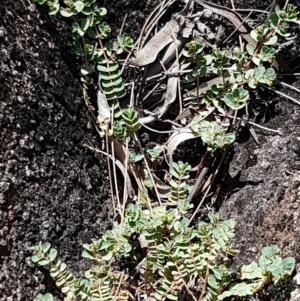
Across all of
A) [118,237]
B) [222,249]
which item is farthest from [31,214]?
[222,249]

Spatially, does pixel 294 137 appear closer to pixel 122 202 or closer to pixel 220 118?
pixel 220 118

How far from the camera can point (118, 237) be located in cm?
158

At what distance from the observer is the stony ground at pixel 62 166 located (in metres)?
1.49

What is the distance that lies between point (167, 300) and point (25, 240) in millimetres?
408

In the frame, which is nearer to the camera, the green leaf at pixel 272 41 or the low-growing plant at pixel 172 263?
the low-growing plant at pixel 172 263

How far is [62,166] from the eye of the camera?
5.31 ft

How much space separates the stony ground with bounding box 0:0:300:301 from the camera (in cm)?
149

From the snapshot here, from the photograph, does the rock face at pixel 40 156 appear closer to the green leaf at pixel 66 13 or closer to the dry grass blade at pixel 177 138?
the green leaf at pixel 66 13

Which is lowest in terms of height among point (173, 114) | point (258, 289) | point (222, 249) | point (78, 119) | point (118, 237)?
point (258, 289)

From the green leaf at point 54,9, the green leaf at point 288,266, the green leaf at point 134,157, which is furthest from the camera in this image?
the green leaf at point 134,157

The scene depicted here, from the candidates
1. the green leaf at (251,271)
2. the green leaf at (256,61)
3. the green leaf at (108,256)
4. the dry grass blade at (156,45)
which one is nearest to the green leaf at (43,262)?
the green leaf at (108,256)

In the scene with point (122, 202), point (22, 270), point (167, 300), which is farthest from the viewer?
point (122, 202)

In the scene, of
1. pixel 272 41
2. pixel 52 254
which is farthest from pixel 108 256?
pixel 272 41

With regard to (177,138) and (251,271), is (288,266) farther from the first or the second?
(177,138)
